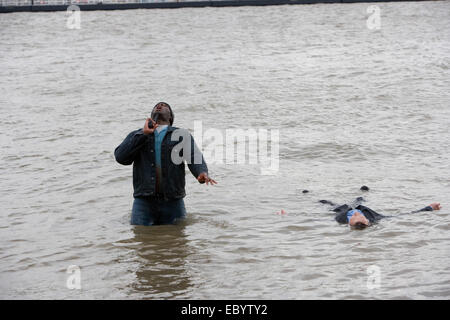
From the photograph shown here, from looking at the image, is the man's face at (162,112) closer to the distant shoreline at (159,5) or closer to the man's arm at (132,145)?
the man's arm at (132,145)

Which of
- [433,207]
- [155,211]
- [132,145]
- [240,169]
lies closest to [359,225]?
[433,207]

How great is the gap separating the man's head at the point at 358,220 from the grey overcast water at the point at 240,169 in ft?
0.31

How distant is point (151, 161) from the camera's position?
7.39 m

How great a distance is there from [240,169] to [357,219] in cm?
449

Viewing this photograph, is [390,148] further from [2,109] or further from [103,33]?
[103,33]

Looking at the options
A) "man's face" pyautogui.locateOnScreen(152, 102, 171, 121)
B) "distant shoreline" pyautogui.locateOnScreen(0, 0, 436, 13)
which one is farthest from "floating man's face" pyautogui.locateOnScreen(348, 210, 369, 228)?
"distant shoreline" pyautogui.locateOnScreen(0, 0, 436, 13)

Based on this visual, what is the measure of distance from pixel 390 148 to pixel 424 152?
740 mm

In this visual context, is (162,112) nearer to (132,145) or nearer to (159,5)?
(132,145)

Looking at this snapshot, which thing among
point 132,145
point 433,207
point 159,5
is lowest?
point 433,207

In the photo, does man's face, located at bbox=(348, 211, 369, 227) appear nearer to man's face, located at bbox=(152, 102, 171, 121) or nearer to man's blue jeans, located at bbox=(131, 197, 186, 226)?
man's blue jeans, located at bbox=(131, 197, 186, 226)

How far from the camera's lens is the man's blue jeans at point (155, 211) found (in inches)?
304

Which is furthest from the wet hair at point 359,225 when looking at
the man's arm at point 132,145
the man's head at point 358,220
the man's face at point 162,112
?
the man's arm at point 132,145

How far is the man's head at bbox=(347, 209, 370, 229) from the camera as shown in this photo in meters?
8.07

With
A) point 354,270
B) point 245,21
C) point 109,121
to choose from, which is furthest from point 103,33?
point 354,270
